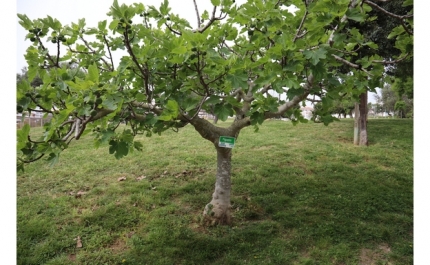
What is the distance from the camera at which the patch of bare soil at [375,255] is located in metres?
3.39

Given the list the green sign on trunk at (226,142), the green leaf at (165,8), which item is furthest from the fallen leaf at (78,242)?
the green leaf at (165,8)

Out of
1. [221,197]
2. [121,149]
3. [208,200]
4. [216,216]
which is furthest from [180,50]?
[208,200]

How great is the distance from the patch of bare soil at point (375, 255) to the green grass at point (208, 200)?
0.01 metres

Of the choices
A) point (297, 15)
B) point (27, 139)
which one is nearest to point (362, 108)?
point (297, 15)

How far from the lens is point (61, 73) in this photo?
230cm

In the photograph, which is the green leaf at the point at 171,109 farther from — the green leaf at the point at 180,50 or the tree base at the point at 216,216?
the tree base at the point at 216,216

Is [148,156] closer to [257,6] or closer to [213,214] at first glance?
[213,214]

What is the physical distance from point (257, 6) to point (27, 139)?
218 cm

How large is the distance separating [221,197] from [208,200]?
0.73 metres

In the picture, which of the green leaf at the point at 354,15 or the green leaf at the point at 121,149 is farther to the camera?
the green leaf at the point at 121,149

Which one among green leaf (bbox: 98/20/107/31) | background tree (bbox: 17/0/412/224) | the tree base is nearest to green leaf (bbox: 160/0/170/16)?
background tree (bbox: 17/0/412/224)

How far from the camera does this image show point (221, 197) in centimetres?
428

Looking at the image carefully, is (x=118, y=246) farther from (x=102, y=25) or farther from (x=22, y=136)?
(x=102, y=25)

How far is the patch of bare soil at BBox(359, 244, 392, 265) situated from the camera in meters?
3.39
